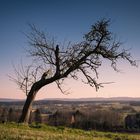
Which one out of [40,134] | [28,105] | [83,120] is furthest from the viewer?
[83,120]

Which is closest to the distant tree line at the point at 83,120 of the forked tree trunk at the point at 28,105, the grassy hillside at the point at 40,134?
the forked tree trunk at the point at 28,105

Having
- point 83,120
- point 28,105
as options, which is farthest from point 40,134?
point 83,120

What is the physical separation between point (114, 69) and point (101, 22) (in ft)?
13.7

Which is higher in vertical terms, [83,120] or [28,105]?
[28,105]

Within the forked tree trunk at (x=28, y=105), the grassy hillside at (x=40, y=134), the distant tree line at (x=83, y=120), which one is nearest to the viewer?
the grassy hillside at (x=40, y=134)

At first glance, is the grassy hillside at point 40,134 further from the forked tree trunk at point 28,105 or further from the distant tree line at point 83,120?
the distant tree line at point 83,120

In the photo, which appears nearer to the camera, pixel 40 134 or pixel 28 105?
pixel 40 134

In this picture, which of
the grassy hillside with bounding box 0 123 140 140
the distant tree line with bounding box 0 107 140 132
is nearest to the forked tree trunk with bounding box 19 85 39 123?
the grassy hillside with bounding box 0 123 140 140

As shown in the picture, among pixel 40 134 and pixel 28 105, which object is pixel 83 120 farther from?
pixel 40 134

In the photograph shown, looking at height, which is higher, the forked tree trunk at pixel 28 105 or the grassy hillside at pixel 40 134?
the forked tree trunk at pixel 28 105

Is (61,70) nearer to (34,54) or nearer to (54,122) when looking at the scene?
(34,54)

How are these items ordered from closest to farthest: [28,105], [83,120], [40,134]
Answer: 1. [40,134]
2. [28,105]
3. [83,120]

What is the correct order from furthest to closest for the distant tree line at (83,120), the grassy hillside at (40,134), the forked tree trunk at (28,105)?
the distant tree line at (83,120), the forked tree trunk at (28,105), the grassy hillside at (40,134)

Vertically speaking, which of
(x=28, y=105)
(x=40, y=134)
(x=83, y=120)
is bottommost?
(x=83, y=120)
